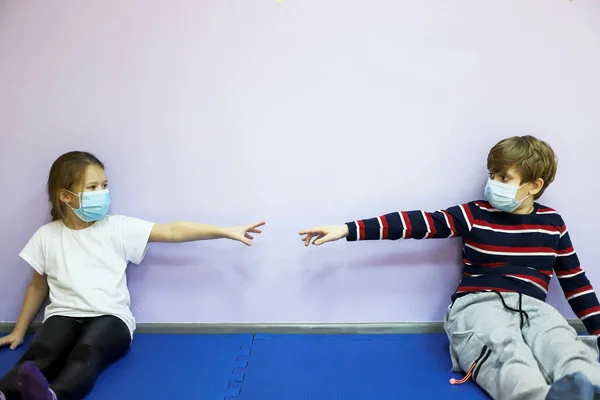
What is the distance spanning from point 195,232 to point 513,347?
1362 mm

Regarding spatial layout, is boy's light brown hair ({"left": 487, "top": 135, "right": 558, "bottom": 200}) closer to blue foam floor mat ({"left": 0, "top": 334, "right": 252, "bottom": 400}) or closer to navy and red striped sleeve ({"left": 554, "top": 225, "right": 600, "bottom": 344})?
navy and red striped sleeve ({"left": 554, "top": 225, "right": 600, "bottom": 344})

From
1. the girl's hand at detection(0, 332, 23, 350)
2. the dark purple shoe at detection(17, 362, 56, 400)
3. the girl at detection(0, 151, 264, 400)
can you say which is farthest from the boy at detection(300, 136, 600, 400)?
the girl's hand at detection(0, 332, 23, 350)

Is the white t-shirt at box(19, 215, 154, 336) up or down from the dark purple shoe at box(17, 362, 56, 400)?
up

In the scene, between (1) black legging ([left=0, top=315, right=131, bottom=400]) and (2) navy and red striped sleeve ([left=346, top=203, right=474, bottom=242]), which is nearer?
(1) black legging ([left=0, top=315, right=131, bottom=400])

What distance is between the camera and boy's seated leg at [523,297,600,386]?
1521mm

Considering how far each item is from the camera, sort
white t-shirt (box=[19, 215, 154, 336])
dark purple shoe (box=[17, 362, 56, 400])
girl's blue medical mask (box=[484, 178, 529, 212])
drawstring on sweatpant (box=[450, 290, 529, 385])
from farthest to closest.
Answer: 1. white t-shirt (box=[19, 215, 154, 336])
2. girl's blue medical mask (box=[484, 178, 529, 212])
3. drawstring on sweatpant (box=[450, 290, 529, 385])
4. dark purple shoe (box=[17, 362, 56, 400])

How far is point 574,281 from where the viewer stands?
194cm

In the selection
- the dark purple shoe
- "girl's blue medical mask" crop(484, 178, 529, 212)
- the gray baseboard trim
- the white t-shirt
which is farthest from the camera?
the gray baseboard trim

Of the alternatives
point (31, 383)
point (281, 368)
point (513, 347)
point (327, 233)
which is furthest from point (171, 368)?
point (513, 347)

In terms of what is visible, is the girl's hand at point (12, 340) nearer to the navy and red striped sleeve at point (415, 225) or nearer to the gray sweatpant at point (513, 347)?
the navy and red striped sleeve at point (415, 225)

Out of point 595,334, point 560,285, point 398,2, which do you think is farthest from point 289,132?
point 595,334

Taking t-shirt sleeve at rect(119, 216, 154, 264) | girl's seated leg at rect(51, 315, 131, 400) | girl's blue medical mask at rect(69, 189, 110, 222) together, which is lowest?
girl's seated leg at rect(51, 315, 131, 400)

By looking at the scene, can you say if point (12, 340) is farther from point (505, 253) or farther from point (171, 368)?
point (505, 253)

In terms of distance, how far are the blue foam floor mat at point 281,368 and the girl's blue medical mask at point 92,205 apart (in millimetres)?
650
